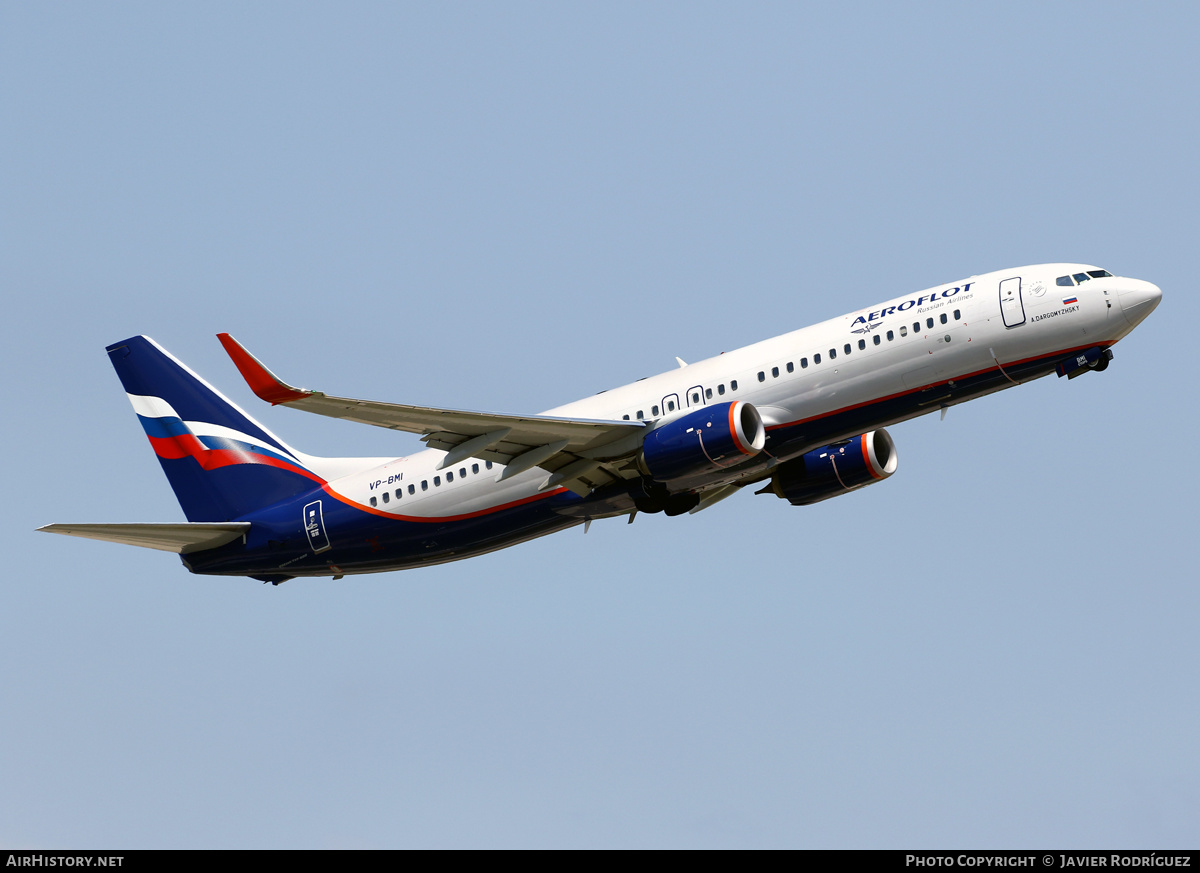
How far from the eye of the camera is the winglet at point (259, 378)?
33625 millimetres

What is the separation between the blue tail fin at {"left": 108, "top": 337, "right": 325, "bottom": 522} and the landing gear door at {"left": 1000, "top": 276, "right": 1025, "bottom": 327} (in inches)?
880

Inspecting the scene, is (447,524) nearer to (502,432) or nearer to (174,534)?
(502,432)

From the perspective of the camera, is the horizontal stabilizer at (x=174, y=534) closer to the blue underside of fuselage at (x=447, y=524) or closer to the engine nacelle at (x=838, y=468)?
the blue underside of fuselage at (x=447, y=524)

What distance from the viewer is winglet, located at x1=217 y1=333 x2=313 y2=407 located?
110ft

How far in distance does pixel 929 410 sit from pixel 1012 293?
384 centimetres

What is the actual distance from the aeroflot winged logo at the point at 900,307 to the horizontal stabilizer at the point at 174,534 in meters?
20.5

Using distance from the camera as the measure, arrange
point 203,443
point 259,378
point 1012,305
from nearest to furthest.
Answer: point 259,378 < point 1012,305 < point 203,443

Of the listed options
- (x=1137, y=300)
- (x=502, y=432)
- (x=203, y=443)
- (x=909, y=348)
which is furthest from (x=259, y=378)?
(x=1137, y=300)

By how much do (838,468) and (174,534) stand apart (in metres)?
20.9

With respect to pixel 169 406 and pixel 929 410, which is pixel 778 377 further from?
pixel 169 406

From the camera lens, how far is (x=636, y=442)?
39.7m

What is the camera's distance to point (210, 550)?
4562 cm

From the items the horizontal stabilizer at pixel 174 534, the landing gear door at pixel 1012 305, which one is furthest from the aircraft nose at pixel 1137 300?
the horizontal stabilizer at pixel 174 534
